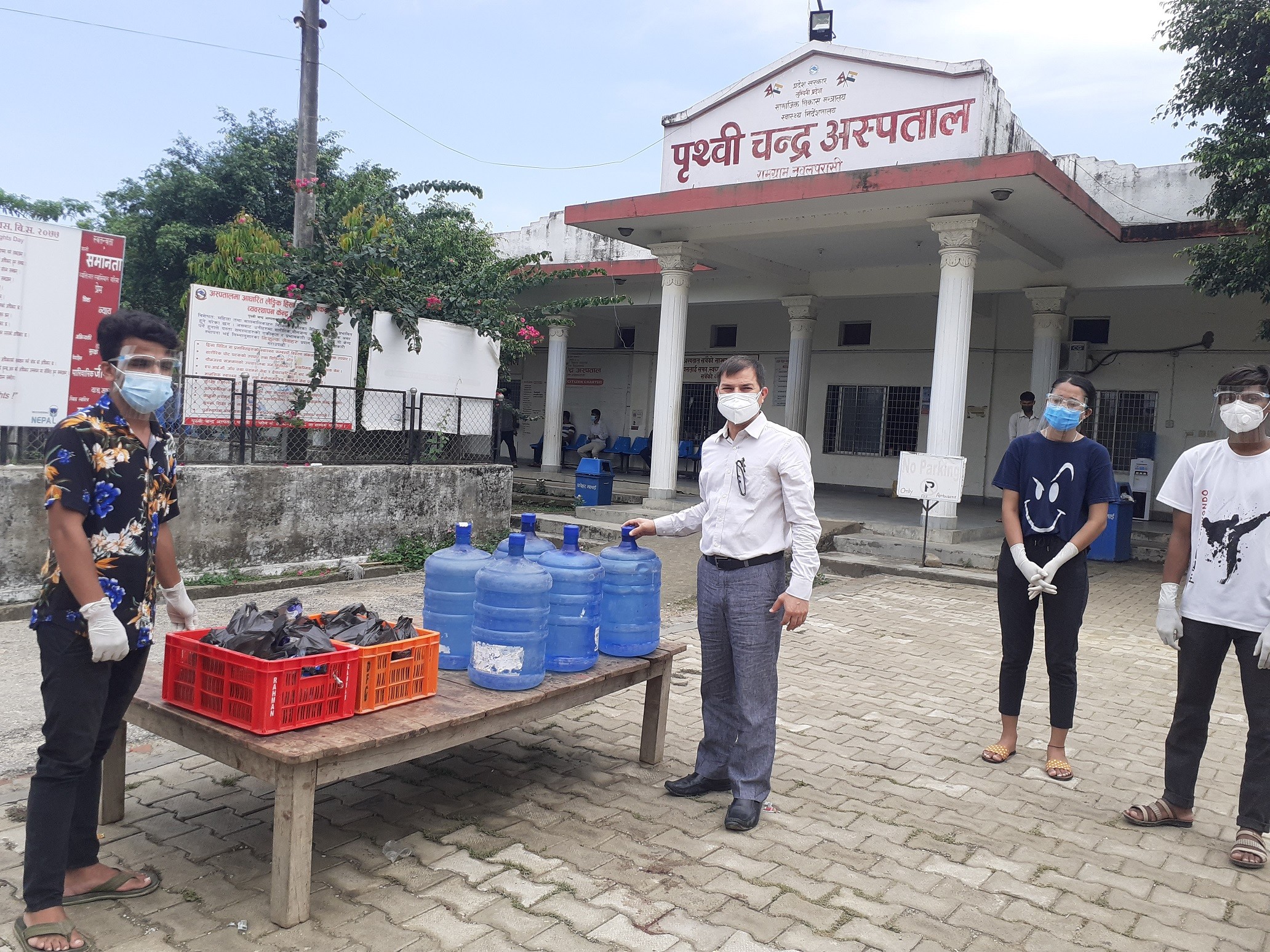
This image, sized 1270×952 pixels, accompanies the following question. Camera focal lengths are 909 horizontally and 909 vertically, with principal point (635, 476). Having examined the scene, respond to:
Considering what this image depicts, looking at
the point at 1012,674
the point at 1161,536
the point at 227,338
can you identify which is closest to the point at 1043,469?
the point at 1012,674

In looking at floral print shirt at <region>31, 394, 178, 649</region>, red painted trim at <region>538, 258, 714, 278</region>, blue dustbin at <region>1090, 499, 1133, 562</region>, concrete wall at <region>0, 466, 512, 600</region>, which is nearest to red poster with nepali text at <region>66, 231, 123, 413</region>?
concrete wall at <region>0, 466, 512, 600</region>

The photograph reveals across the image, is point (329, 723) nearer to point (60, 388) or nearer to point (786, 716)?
point (786, 716)

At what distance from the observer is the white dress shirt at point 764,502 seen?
3.67 metres

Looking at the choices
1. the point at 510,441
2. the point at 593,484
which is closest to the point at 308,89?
the point at 593,484

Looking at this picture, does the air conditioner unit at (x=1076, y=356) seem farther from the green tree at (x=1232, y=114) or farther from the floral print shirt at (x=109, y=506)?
the floral print shirt at (x=109, y=506)

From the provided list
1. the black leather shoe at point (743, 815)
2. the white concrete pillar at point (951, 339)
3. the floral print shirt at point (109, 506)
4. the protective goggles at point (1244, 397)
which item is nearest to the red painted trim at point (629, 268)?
the white concrete pillar at point (951, 339)

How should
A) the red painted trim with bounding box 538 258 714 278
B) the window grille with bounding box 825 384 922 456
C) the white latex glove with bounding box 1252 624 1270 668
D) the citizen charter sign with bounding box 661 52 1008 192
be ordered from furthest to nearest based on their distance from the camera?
1. the window grille with bounding box 825 384 922 456
2. the red painted trim with bounding box 538 258 714 278
3. the citizen charter sign with bounding box 661 52 1008 192
4. the white latex glove with bounding box 1252 624 1270 668

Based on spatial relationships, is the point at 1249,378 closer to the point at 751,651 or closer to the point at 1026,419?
the point at 751,651

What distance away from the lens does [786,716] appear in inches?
208

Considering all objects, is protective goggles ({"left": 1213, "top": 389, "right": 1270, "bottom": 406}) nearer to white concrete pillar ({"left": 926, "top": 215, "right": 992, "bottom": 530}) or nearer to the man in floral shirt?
the man in floral shirt

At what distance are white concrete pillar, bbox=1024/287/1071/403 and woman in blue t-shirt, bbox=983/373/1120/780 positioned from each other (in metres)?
10.2

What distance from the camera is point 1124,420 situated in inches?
627

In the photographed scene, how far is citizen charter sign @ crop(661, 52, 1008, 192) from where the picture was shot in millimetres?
10539

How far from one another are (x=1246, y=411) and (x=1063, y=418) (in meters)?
0.78
